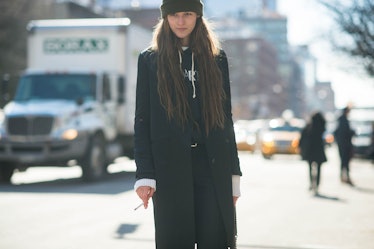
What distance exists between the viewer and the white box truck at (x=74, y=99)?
592 inches

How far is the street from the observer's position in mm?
7789

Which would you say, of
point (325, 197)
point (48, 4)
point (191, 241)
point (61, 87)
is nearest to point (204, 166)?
point (191, 241)

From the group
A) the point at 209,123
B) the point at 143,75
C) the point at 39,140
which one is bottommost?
the point at 39,140

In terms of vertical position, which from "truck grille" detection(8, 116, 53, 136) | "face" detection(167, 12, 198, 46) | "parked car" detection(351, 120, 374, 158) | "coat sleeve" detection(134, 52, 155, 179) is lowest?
"parked car" detection(351, 120, 374, 158)

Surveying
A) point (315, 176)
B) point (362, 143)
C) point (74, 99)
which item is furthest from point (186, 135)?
point (362, 143)

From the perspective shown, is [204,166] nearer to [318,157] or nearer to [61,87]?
[318,157]

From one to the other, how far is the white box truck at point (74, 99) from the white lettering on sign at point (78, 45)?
17 millimetres

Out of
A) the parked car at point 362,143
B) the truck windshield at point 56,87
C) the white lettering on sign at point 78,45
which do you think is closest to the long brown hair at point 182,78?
the truck windshield at point 56,87

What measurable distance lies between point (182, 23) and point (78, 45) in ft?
45.4

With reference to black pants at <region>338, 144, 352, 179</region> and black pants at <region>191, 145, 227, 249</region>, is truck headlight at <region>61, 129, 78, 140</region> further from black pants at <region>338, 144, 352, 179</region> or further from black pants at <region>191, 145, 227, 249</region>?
black pants at <region>191, 145, 227, 249</region>

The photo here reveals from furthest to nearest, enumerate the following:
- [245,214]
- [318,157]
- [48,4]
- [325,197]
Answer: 1. [48,4]
2. [318,157]
3. [325,197]
4. [245,214]

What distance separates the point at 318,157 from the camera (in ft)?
48.2

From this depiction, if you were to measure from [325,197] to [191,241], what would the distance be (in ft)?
34.7

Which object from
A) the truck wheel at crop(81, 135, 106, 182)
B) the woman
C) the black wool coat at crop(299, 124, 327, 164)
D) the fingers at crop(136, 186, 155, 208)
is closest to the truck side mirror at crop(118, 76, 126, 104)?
the truck wheel at crop(81, 135, 106, 182)
